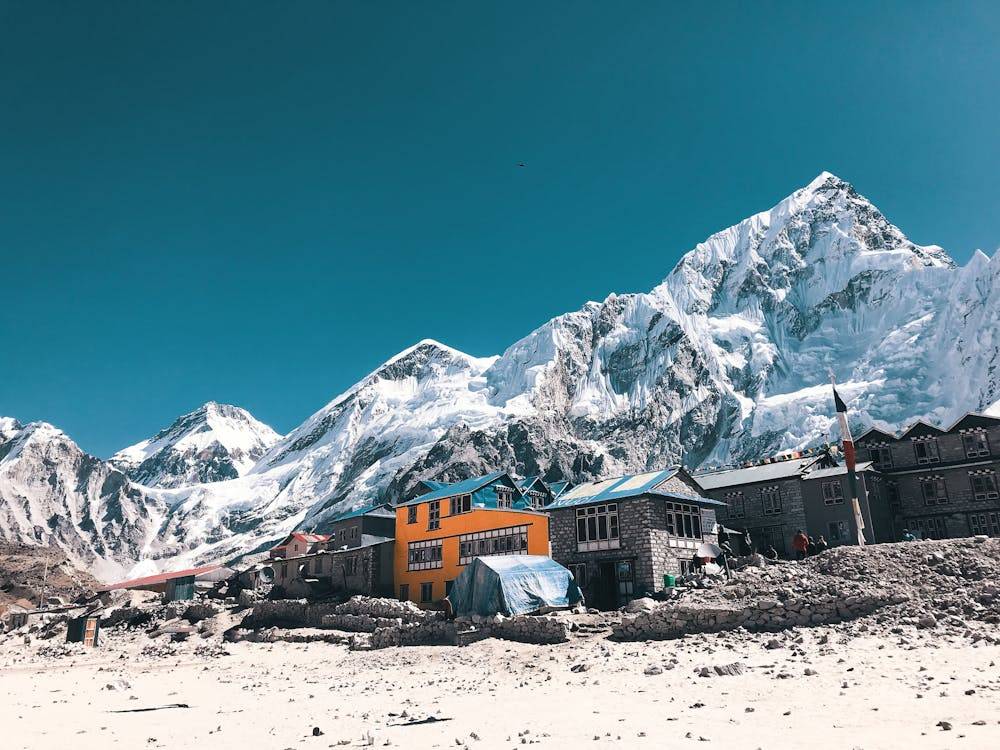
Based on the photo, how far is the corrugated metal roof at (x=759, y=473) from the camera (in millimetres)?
51656

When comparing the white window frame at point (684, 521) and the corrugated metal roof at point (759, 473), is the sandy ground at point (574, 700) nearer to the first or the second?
the white window frame at point (684, 521)

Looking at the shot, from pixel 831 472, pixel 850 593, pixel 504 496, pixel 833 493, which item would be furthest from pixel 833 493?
Result: pixel 850 593

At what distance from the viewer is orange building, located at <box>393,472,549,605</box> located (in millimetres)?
46906

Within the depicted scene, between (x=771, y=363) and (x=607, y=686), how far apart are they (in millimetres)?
163970

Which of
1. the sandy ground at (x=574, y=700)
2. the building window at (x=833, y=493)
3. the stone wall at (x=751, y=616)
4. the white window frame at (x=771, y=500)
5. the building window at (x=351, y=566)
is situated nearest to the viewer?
the sandy ground at (x=574, y=700)

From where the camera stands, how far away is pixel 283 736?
55.9 ft

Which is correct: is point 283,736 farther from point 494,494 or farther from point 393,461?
point 393,461

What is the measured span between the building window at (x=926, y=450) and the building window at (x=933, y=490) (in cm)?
134

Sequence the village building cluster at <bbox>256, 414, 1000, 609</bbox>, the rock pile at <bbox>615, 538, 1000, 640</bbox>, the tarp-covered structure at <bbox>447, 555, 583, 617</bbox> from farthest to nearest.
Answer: the village building cluster at <bbox>256, 414, 1000, 609</bbox>
the tarp-covered structure at <bbox>447, 555, 583, 617</bbox>
the rock pile at <bbox>615, 538, 1000, 640</bbox>

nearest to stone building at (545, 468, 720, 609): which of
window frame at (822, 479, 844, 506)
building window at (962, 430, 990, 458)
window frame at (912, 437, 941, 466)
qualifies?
window frame at (822, 479, 844, 506)

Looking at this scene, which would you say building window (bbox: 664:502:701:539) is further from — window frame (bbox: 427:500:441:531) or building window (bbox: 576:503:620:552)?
window frame (bbox: 427:500:441:531)

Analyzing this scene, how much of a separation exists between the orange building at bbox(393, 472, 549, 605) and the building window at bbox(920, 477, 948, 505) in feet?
89.7

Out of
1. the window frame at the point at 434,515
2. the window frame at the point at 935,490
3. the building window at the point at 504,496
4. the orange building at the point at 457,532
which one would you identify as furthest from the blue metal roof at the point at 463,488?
the window frame at the point at 935,490

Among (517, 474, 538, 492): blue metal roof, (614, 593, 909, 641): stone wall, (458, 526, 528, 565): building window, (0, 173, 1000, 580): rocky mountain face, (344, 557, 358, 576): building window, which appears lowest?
(614, 593, 909, 641): stone wall
